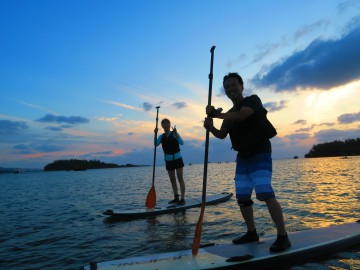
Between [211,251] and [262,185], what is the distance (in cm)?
141

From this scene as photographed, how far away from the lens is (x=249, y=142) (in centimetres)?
463

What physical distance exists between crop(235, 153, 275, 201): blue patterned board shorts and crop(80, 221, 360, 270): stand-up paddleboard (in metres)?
0.85

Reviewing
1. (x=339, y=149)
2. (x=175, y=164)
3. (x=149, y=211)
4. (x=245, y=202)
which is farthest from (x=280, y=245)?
(x=339, y=149)

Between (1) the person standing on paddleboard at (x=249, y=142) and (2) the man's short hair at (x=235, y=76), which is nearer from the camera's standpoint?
(1) the person standing on paddleboard at (x=249, y=142)

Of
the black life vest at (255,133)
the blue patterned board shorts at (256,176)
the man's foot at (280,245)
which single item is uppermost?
the black life vest at (255,133)

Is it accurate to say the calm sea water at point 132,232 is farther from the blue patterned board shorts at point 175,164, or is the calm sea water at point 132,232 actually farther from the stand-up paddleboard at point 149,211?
the blue patterned board shorts at point 175,164

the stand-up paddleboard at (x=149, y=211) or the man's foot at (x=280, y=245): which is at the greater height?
the man's foot at (x=280, y=245)

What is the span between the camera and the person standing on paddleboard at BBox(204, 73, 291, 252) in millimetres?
4504

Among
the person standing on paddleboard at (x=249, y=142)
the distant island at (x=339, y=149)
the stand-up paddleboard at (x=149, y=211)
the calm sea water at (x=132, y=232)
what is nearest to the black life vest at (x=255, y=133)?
the person standing on paddleboard at (x=249, y=142)

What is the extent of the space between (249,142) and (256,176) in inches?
21.8

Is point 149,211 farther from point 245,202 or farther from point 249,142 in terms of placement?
point 249,142

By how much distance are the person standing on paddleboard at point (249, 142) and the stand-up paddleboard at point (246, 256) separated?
8.0 inches

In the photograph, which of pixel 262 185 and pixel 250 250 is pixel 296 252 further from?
pixel 262 185

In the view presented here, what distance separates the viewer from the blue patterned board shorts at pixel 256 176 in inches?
177
